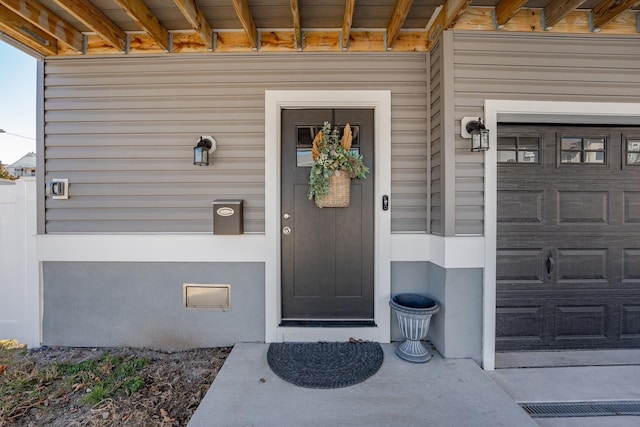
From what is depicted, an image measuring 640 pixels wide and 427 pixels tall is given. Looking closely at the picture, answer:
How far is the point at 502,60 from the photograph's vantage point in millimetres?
2145

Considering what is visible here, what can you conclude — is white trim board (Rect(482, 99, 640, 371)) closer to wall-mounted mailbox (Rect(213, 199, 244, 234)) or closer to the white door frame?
the white door frame

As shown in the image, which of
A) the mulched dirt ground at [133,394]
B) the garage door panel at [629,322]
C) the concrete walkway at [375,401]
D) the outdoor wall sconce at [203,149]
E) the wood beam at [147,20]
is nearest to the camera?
the concrete walkway at [375,401]

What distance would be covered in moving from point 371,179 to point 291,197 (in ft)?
2.45


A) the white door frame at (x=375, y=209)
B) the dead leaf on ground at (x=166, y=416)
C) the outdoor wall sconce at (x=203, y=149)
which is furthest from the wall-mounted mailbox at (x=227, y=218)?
the dead leaf on ground at (x=166, y=416)

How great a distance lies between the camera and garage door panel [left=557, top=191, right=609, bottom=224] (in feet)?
7.73

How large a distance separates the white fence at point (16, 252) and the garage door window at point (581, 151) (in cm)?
476

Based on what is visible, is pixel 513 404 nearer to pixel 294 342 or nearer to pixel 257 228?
pixel 294 342

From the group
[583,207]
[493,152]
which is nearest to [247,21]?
[493,152]

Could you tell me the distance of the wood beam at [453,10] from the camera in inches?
74.2

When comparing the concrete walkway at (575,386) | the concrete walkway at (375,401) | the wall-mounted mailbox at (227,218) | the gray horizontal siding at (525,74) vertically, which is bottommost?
the concrete walkway at (575,386)

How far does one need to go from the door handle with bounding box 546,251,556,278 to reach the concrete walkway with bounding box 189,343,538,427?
107 cm

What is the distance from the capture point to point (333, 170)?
221 centimetres

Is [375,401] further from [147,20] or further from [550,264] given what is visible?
[147,20]

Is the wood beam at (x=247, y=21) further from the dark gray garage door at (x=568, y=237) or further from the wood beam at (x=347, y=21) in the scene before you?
the dark gray garage door at (x=568, y=237)
